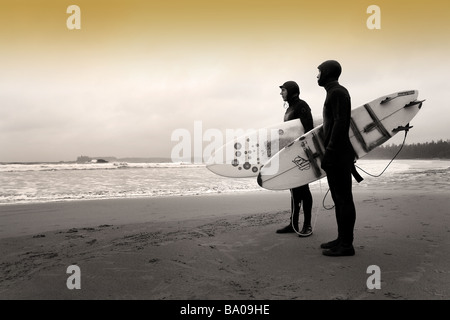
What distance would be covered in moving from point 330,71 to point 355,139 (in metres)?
1.11

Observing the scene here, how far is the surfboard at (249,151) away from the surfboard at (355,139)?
678 millimetres

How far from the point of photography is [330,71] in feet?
10.2

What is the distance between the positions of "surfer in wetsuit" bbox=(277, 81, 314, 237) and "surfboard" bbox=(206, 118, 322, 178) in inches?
25.0

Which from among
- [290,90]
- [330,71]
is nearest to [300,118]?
[290,90]

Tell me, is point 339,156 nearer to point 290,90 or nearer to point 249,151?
point 290,90

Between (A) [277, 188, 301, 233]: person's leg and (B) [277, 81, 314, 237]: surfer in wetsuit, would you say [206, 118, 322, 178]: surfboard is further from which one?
(A) [277, 188, 301, 233]: person's leg

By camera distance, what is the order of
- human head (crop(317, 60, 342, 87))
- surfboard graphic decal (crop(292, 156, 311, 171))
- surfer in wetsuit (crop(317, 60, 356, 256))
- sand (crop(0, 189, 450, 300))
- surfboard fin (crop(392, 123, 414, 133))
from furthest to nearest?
1. surfboard graphic decal (crop(292, 156, 311, 171))
2. surfboard fin (crop(392, 123, 414, 133))
3. human head (crop(317, 60, 342, 87))
4. surfer in wetsuit (crop(317, 60, 356, 256))
5. sand (crop(0, 189, 450, 300))

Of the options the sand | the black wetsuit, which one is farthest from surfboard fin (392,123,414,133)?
the sand

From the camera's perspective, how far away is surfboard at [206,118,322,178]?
15.3ft

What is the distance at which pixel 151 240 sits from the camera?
359cm

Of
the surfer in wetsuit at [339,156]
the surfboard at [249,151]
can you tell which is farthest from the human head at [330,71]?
the surfboard at [249,151]

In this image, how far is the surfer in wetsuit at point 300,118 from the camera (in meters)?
3.82
